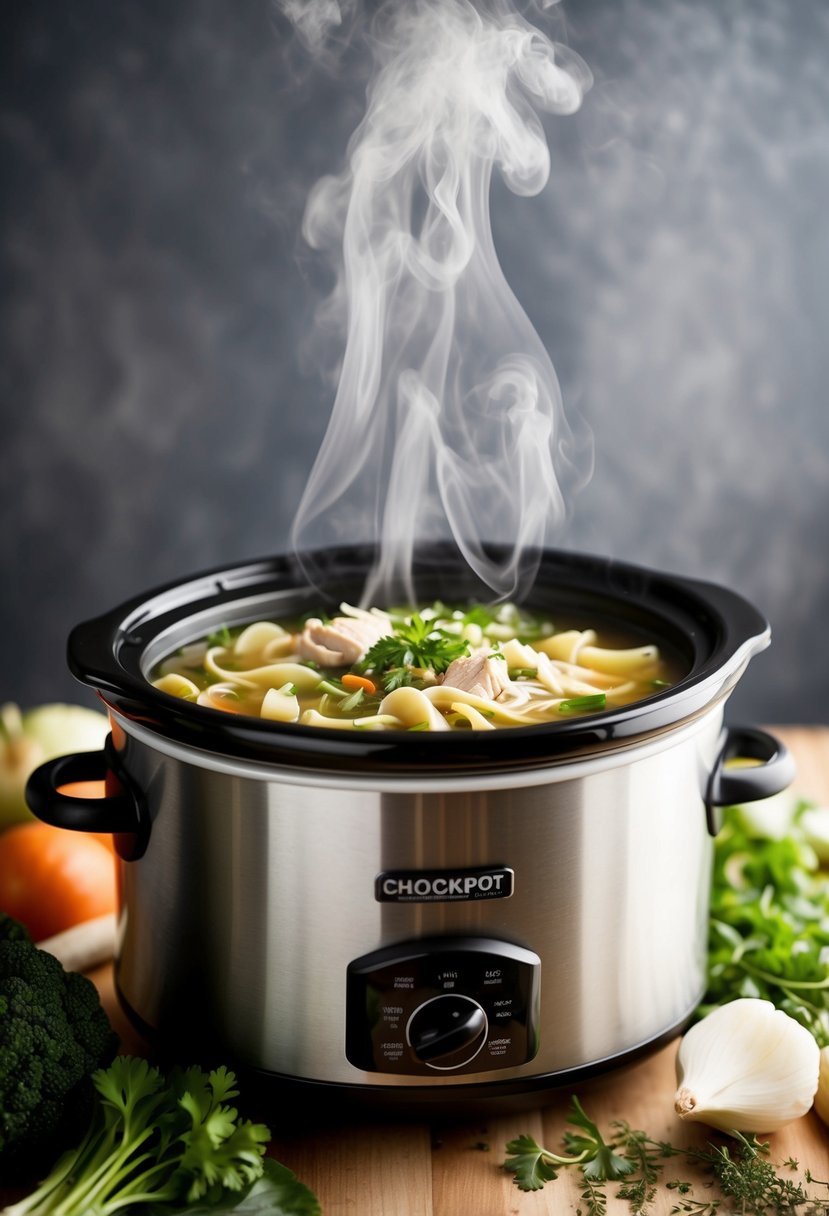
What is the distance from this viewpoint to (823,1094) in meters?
2.17

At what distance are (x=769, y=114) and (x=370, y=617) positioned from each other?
9.47 ft

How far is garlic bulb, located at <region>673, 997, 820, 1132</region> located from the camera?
2.07 m

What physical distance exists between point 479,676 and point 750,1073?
83 centimetres

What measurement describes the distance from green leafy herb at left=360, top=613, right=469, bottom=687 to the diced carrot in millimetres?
50

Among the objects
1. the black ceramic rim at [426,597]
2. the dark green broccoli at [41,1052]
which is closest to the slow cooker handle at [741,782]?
the black ceramic rim at [426,597]

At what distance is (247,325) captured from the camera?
4.50 metres

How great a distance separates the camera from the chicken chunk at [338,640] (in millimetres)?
2523

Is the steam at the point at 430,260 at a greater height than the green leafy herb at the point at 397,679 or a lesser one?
greater

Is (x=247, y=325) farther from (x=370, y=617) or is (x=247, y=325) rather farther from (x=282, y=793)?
(x=282, y=793)

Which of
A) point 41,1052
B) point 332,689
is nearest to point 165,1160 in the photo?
point 41,1052

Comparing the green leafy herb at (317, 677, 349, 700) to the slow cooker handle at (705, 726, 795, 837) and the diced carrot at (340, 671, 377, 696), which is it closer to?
the diced carrot at (340, 671, 377, 696)

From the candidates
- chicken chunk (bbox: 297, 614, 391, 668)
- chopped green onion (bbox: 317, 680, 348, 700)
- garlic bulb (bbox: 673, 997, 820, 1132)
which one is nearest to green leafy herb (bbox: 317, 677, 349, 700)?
chopped green onion (bbox: 317, 680, 348, 700)

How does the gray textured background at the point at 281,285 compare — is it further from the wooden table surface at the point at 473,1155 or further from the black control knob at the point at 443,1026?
the black control knob at the point at 443,1026

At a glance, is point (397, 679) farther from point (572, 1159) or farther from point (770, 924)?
point (770, 924)
